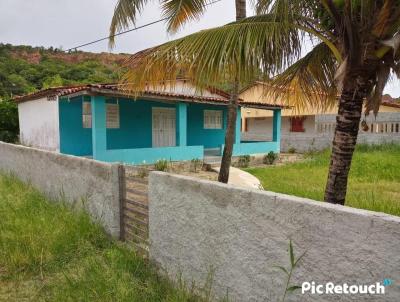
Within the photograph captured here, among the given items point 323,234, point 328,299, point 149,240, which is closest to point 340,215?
point 323,234

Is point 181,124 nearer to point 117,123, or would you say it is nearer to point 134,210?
point 117,123

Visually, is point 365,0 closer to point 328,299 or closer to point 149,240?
point 328,299

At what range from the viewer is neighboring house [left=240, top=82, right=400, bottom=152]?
1719cm

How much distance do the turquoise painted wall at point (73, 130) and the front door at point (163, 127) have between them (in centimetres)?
282

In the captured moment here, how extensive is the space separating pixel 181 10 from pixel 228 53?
4.24 meters

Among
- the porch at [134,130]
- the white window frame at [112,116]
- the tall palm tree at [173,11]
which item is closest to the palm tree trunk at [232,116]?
the tall palm tree at [173,11]

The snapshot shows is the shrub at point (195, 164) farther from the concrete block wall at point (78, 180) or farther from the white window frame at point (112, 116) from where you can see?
the concrete block wall at point (78, 180)

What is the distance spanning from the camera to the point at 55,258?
13.8 feet

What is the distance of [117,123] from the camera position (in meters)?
14.0

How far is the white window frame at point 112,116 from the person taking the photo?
1360 cm

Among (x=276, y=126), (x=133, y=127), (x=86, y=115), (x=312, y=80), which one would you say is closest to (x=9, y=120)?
(x=86, y=115)

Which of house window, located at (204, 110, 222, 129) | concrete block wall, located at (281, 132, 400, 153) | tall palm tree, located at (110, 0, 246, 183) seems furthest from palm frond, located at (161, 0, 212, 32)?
concrete block wall, located at (281, 132, 400, 153)

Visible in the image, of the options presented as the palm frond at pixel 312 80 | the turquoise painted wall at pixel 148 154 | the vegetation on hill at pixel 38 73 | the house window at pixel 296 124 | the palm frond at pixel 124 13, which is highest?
the vegetation on hill at pixel 38 73

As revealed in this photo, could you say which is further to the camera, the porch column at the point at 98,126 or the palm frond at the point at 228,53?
the porch column at the point at 98,126
